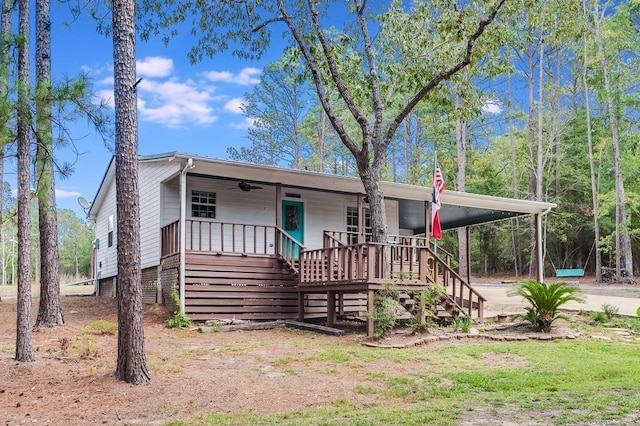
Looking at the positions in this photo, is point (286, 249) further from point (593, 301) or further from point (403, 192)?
point (593, 301)

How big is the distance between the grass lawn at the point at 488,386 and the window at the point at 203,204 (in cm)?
584

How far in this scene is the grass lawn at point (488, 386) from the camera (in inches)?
190

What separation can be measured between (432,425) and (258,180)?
9.01m

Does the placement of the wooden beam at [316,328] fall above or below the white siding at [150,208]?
below

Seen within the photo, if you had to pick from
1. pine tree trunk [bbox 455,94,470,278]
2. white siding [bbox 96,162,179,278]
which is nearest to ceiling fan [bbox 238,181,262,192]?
white siding [bbox 96,162,179,278]

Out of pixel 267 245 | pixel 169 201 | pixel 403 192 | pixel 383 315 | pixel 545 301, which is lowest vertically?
pixel 383 315

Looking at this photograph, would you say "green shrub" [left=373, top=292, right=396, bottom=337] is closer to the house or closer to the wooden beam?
the house

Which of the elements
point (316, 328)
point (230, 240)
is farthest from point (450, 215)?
point (316, 328)

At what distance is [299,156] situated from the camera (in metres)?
33.4

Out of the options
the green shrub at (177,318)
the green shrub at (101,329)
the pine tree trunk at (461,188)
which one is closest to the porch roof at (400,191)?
the green shrub at (177,318)

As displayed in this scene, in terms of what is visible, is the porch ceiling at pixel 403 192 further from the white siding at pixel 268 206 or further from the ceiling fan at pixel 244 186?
the white siding at pixel 268 206

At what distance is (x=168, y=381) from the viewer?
21.1 ft

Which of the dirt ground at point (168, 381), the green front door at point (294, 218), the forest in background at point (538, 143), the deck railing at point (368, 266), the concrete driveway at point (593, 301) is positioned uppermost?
the forest in background at point (538, 143)

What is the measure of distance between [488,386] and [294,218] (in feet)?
30.7
